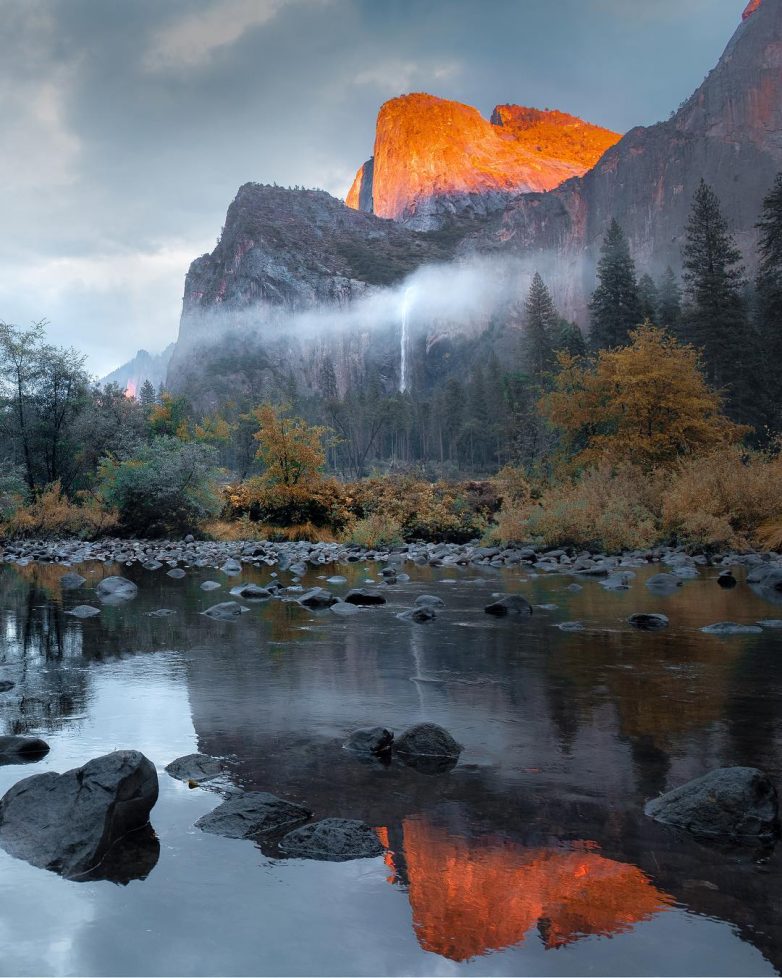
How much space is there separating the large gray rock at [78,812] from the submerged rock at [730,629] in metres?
7.61

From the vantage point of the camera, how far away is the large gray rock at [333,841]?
12.0 ft

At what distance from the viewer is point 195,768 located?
16.0 ft

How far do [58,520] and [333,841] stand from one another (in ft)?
108

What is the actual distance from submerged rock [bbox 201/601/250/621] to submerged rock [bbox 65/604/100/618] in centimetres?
175

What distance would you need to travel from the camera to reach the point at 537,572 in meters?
18.8

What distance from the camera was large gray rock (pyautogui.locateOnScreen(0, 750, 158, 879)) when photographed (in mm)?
3652

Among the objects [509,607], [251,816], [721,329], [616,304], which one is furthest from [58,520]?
[616,304]

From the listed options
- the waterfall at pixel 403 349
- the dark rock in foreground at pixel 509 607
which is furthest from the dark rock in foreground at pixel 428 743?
Result: the waterfall at pixel 403 349

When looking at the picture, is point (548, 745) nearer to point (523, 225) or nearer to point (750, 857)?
point (750, 857)

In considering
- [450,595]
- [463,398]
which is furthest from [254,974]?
[463,398]

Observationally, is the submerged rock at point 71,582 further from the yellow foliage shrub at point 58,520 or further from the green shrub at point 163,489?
the yellow foliage shrub at point 58,520

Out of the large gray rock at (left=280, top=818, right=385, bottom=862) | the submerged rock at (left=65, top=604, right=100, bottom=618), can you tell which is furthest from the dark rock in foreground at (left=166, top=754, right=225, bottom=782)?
the submerged rock at (left=65, top=604, right=100, bottom=618)

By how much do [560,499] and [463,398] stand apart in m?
86.1

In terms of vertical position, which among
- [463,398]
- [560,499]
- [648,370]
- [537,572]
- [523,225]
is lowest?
[537,572]
